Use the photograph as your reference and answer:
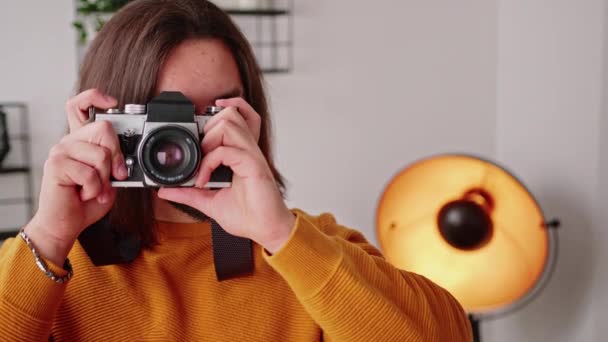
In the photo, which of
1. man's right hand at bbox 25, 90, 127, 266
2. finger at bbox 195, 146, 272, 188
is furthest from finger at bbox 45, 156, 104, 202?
finger at bbox 195, 146, 272, 188

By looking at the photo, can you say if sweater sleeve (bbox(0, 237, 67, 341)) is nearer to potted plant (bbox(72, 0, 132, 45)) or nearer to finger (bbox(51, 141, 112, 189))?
finger (bbox(51, 141, 112, 189))

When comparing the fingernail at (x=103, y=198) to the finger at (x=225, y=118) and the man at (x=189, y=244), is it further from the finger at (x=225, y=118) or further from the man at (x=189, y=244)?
the finger at (x=225, y=118)

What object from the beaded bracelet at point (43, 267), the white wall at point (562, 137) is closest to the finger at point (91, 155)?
the beaded bracelet at point (43, 267)

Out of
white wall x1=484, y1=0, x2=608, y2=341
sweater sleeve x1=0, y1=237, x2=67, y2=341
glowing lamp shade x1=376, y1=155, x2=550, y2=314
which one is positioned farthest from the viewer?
white wall x1=484, y1=0, x2=608, y2=341

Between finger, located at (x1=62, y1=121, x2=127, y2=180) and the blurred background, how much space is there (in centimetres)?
95

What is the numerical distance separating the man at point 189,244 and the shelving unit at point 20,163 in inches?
29.5

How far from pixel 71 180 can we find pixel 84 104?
10cm

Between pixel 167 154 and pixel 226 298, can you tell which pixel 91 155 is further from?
pixel 226 298

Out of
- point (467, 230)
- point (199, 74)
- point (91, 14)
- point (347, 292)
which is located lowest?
point (467, 230)

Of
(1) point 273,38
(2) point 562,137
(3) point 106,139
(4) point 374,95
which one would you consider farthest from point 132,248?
(2) point 562,137

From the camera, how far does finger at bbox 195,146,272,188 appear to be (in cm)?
77

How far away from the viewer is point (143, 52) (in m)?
0.88

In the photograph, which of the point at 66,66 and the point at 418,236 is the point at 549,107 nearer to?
the point at 418,236

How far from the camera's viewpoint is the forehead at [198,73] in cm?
86
